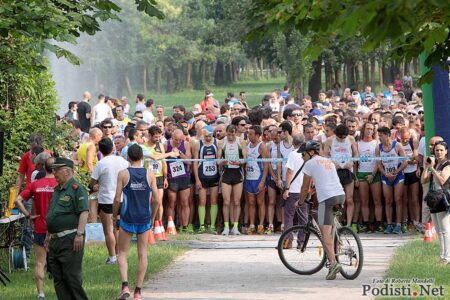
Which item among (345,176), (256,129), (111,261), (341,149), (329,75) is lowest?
(111,261)

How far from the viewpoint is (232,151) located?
800 inches

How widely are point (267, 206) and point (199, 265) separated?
472 cm

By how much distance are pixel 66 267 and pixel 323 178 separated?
3965 mm

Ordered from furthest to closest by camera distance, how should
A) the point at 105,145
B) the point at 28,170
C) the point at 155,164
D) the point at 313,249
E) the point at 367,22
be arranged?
1. the point at 155,164
2. the point at 28,170
3. the point at 105,145
4. the point at 313,249
5. the point at 367,22

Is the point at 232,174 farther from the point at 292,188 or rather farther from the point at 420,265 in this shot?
the point at 420,265

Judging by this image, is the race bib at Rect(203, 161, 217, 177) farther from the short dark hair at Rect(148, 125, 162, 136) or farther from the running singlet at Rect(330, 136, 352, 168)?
the running singlet at Rect(330, 136, 352, 168)

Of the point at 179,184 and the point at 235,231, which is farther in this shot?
the point at 179,184

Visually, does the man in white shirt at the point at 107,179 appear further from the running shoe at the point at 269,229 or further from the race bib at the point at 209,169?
the running shoe at the point at 269,229

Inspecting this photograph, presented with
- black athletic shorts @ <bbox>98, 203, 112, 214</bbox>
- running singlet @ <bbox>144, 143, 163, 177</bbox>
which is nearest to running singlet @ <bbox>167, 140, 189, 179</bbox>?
running singlet @ <bbox>144, 143, 163, 177</bbox>

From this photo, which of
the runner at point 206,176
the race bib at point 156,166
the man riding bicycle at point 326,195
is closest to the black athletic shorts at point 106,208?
the man riding bicycle at point 326,195

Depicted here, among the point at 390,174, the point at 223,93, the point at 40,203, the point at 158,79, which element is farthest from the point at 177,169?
the point at 158,79

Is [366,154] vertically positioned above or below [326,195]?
above

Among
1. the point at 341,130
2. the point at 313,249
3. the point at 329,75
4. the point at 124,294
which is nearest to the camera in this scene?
the point at 124,294

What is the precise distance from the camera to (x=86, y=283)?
46.2ft
